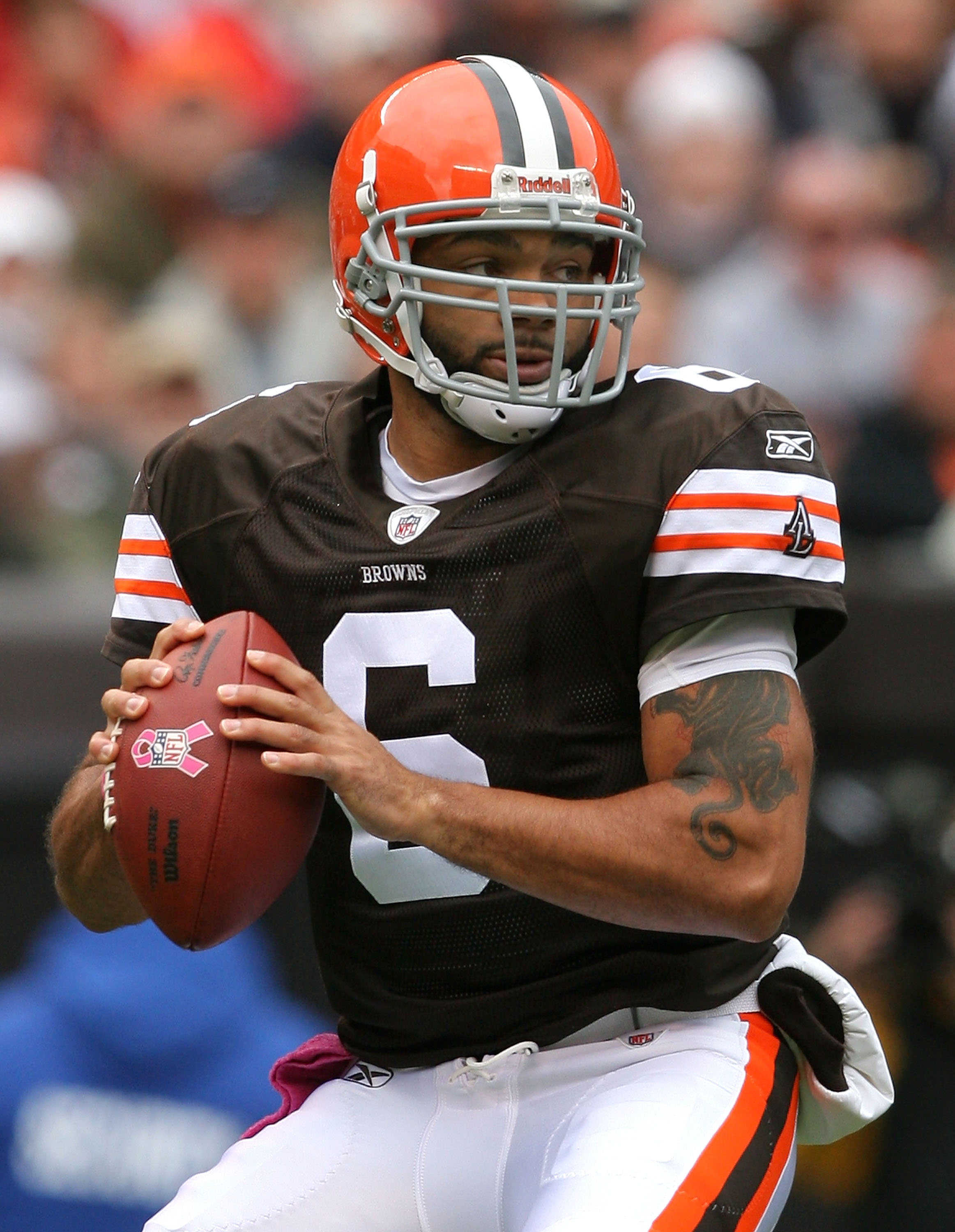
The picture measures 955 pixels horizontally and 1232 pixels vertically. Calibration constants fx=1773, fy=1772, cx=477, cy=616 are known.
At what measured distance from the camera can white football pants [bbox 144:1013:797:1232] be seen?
210cm

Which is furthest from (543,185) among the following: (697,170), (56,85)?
(56,85)

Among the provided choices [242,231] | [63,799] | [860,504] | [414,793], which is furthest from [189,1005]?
[242,231]

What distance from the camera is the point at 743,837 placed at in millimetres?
2043

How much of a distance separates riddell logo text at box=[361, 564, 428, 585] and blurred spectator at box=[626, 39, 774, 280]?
10.7 feet

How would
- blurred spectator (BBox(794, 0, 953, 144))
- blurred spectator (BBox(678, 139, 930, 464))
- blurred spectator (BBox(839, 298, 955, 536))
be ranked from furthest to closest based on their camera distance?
blurred spectator (BBox(794, 0, 953, 144)), blurred spectator (BBox(678, 139, 930, 464)), blurred spectator (BBox(839, 298, 955, 536))

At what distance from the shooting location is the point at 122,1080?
3.54 metres

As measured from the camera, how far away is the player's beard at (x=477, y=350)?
7.45ft

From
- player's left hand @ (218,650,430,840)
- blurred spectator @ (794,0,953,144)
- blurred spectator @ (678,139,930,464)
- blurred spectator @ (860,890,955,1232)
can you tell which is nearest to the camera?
player's left hand @ (218,650,430,840)

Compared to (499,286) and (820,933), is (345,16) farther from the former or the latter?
(499,286)

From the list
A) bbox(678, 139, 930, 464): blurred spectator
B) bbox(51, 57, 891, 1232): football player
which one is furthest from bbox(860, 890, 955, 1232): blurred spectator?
bbox(51, 57, 891, 1232): football player

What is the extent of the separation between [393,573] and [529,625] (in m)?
0.19

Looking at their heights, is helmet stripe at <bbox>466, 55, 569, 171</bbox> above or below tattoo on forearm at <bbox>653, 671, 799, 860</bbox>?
above

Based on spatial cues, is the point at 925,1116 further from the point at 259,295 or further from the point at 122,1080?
the point at 259,295

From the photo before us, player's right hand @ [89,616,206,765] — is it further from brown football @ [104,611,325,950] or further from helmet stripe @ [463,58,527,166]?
helmet stripe @ [463,58,527,166]
